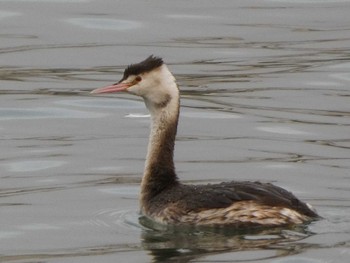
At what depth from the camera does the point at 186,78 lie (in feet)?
58.2

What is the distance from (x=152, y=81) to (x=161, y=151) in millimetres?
550

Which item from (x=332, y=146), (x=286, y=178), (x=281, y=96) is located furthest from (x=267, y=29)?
(x=286, y=178)

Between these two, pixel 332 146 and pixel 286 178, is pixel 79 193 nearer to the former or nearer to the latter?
pixel 286 178

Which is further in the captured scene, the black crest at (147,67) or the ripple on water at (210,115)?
the ripple on water at (210,115)

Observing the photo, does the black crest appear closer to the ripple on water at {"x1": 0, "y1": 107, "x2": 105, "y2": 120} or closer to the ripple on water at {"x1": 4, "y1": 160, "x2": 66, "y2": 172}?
the ripple on water at {"x1": 4, "y1": 160, "x2": 66, "y2": 172}

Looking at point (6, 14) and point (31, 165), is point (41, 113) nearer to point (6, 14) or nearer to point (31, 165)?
point (31, 165)

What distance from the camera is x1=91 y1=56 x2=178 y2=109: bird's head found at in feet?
39.6

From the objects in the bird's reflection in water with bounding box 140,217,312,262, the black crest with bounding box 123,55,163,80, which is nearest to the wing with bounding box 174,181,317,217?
the bird's reflection in water with bounding box 140,217,312,262

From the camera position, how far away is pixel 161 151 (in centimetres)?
1230

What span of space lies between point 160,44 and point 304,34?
69.4 inches

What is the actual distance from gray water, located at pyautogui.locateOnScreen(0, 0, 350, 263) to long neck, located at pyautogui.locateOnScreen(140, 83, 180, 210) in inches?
10.9

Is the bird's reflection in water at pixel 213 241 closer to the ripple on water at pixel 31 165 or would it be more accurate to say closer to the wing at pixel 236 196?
the wing at pixel 236 196

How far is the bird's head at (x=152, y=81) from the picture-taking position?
12.1 meters

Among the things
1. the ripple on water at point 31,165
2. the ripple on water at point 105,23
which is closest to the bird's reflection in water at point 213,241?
A: the ripple on water at point 31,165
